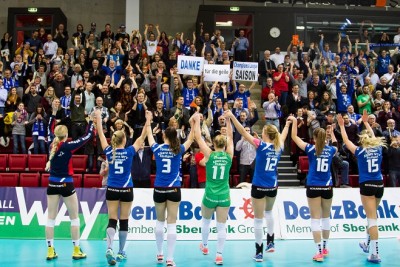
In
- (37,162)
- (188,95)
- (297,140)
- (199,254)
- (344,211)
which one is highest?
(188,95)

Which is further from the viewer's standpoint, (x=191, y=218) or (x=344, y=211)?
(x=344, y=211)

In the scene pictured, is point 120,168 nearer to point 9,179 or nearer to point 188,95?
point 9,179

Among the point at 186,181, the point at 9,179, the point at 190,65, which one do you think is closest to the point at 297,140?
the point at 186,181

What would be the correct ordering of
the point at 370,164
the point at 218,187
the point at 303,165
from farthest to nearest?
the point at 303,165 < the point at 370,164 < the point at 218,187

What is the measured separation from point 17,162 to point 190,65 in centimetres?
668

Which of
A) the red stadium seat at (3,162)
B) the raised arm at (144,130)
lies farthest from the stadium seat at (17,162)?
the raised arm at (144,130)

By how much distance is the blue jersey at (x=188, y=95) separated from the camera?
17.0 m

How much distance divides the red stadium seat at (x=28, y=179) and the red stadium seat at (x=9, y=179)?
14 cm

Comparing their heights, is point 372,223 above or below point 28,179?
below

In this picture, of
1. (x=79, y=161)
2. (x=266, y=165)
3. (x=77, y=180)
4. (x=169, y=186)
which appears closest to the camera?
(x=169, y=186)

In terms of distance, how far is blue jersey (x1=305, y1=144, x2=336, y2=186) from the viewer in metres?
9.14

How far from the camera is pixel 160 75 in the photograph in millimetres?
17469

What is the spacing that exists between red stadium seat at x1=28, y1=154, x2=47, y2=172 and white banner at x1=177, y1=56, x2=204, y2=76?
219 inches

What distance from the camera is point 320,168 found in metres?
9.17
